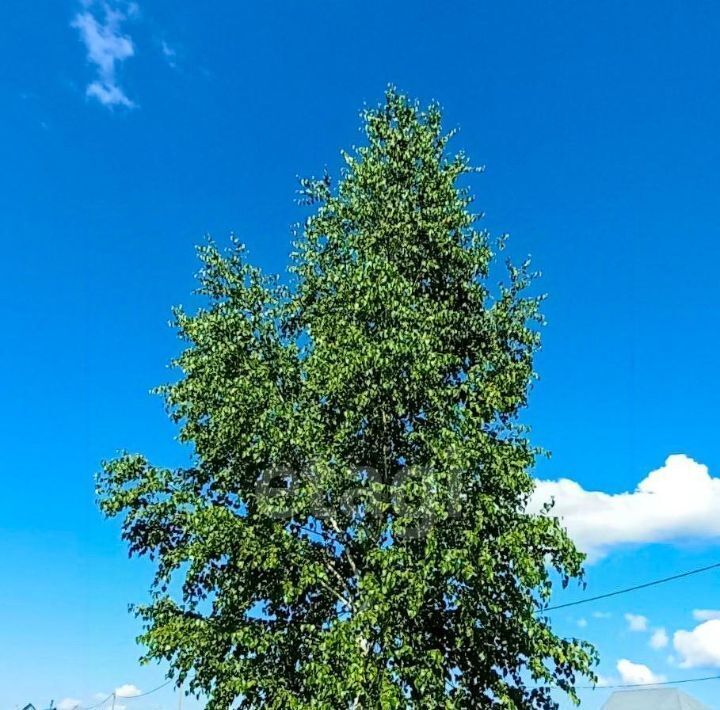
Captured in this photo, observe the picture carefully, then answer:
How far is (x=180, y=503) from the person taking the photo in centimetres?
1476

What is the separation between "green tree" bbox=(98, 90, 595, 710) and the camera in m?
12.8

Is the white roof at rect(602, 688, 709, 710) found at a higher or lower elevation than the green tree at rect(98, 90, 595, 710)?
higher

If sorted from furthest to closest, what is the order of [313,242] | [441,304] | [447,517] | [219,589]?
1. [313,242]
2. [441,304]
3. [219,589]
4. [447,517]

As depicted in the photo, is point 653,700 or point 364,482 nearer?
point 364,482

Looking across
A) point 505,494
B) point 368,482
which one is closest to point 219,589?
point 368,482

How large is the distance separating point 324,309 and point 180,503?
5.64 meters

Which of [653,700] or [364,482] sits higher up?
[653,700]

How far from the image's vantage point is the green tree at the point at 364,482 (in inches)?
504

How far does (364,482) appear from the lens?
14.4 metres

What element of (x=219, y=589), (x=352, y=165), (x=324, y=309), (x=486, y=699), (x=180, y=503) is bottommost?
(x=486, y=699)

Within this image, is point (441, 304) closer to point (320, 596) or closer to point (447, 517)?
point (447, 517)

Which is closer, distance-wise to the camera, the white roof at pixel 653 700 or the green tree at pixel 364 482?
the green tree at pixel 364 482

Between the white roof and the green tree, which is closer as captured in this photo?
the green tree

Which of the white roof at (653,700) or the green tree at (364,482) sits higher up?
the white roof at (653,700)
